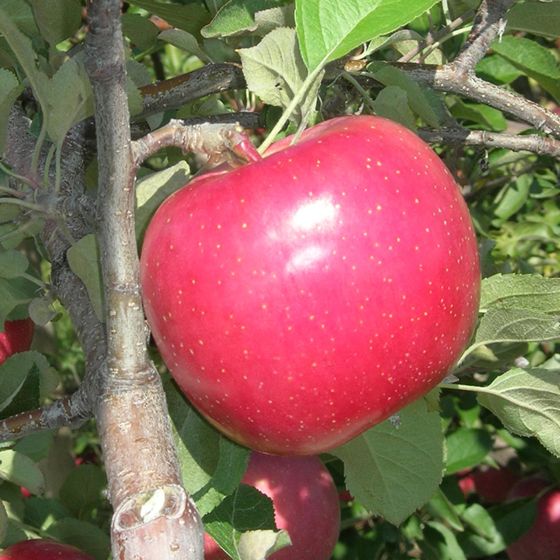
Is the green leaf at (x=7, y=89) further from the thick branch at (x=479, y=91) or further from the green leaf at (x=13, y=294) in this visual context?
the thick branch at (x=479, y=91)

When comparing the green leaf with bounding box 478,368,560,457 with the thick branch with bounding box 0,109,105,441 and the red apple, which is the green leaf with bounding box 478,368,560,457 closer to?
the thick branch with bounding box 0,109,105,441

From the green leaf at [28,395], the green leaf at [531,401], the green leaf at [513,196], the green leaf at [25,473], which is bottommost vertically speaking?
the green leaf at [513,196]

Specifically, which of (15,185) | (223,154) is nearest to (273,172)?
(223,154)

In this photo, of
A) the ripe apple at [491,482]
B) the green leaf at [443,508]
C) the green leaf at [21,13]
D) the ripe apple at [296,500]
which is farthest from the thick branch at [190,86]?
the ripe apple at [491,482]

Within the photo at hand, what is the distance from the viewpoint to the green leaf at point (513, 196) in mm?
1717

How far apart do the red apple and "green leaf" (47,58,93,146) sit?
123cm

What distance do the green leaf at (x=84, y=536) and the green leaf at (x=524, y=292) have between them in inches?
22.5

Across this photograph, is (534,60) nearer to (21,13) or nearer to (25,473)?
(21,13)

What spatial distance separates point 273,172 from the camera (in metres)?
0.66

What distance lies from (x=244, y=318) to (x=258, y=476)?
18.9 inches

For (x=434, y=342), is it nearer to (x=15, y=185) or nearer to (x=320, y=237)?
(x=320, y=237)

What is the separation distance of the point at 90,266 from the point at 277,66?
0.72ft

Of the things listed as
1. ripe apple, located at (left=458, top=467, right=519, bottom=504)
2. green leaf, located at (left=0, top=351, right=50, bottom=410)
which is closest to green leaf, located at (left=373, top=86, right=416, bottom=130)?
green leaf, located at (left=0, top=351, right=50, bottom=410)

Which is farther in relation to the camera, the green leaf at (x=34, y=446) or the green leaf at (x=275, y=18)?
the green leaf at (x=34, y=446)
